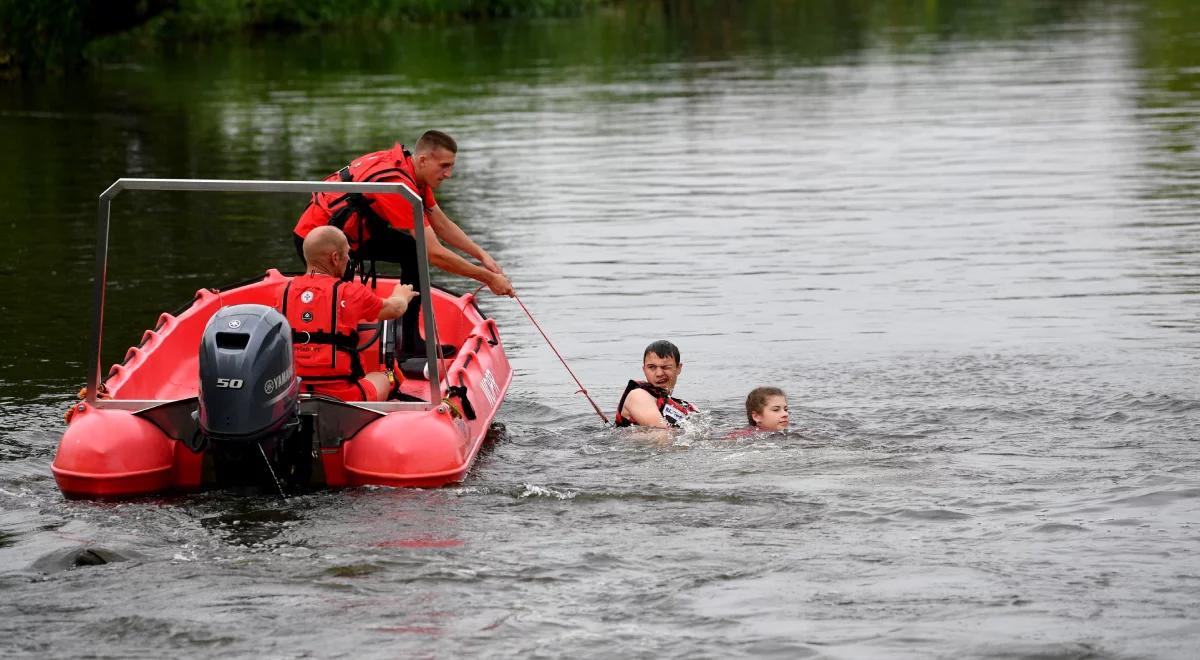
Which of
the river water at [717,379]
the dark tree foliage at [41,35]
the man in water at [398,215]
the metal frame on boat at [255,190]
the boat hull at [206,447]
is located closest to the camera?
the river water at [717,379]

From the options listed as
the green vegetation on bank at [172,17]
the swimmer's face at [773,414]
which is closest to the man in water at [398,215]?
the swimmer's face at [773,414]

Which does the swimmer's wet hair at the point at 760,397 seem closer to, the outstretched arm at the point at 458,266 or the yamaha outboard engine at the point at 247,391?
the outstretched arm at the point at 458,266

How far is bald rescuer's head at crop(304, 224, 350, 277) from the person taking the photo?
8.35 metres

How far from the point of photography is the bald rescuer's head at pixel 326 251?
329 inches

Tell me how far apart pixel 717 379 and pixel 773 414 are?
1.85 m

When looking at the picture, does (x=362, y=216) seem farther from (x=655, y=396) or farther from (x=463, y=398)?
(x=655, y=396)

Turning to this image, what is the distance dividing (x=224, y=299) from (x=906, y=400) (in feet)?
13.3

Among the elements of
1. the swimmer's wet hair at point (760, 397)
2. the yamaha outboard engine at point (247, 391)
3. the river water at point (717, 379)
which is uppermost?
the yamaha outboard engine at point (247, 391)

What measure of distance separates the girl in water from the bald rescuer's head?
2364mm

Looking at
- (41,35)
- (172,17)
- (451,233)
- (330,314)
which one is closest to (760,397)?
(451,233)

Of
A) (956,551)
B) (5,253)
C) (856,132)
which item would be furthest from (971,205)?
(956,551)

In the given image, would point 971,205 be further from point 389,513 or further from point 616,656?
Result: point 616,656

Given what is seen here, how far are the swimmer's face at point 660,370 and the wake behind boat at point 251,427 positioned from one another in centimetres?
121

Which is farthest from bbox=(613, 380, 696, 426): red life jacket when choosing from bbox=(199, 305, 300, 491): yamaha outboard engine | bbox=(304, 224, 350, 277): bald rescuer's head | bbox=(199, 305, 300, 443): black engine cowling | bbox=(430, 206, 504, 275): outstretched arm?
bbox=(199, 305, 300, 443): black engine cowling
